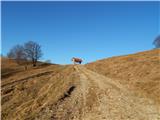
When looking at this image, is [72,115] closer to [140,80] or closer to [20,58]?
[140,80]

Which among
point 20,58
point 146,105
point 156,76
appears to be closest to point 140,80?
point 156,76

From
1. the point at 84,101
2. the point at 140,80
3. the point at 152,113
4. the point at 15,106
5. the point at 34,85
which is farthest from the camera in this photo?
the point at 34,85

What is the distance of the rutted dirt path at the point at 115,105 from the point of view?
2041 centimetres

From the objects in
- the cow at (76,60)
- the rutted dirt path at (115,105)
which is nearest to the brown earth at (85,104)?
the rutted dirt path at (115,105)

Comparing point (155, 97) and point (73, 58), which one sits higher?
point (73, 58)

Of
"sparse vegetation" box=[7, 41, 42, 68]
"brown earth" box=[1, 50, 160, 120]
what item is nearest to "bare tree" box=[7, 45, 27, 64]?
"sparse vegetation" box=[7, 41, 42, 68]

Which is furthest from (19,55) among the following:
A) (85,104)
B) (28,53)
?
(85,104)

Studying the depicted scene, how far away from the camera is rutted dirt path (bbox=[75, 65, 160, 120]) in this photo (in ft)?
66.9

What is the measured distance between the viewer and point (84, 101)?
24.8 m

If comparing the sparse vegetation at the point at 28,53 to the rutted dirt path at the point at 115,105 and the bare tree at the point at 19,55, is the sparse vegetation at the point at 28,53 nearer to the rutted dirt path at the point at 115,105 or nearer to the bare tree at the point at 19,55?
the bare tree at the point at 19,55

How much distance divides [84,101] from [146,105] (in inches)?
207

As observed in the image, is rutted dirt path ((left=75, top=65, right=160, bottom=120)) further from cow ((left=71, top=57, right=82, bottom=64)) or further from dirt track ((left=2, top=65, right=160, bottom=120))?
cow ((left=71, top=57, right=82, bottom=64))

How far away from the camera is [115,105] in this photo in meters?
23.0

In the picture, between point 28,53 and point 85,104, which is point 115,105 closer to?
point 85,104
